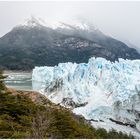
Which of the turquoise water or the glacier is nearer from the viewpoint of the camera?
the glacier

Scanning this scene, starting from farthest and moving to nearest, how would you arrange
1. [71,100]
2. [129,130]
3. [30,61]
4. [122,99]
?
[30,61] → [71,100] → [122,99] → [129,130]

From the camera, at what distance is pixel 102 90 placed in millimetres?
23109

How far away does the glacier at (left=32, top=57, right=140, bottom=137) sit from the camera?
1864 centimetres

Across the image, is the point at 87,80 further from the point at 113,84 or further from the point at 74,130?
the point at 74,130

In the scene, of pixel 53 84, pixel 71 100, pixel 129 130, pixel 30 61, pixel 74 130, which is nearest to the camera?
pixel 74 130

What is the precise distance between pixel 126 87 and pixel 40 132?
525 inches

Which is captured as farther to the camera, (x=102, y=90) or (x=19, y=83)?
(x=19, y=83)

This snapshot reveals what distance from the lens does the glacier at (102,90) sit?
1864 cm

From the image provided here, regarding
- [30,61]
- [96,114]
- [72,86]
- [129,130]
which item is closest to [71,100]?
[72,86]

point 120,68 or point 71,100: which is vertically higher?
point 120,68

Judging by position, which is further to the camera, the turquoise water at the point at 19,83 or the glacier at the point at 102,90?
the turquoise water at the point at 19,83

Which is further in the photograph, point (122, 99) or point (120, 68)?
point (120, 68)

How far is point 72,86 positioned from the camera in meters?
24.7

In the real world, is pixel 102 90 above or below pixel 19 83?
above
